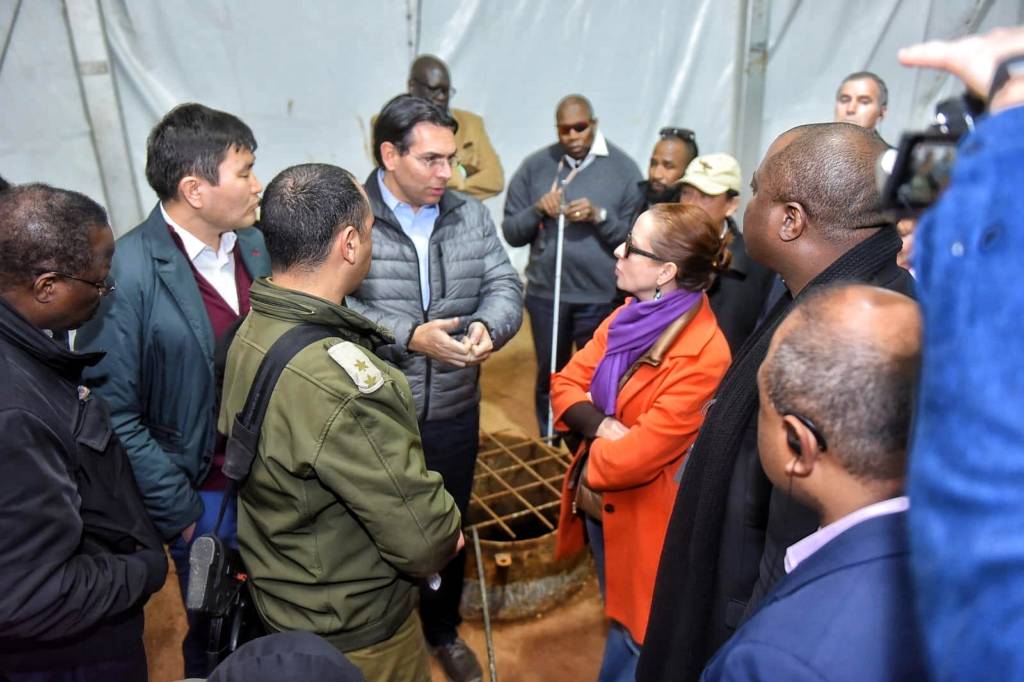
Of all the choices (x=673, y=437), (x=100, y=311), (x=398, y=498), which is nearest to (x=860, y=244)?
(x=673, y=437)

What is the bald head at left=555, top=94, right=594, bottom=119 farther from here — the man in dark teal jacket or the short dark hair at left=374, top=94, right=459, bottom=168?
the man in dark teal jacket

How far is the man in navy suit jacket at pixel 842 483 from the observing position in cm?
103

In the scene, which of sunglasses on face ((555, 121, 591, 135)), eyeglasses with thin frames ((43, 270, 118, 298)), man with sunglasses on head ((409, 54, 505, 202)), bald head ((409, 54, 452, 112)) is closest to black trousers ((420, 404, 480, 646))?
eyeglasses with thin frames ((43, 270, 118, 298))

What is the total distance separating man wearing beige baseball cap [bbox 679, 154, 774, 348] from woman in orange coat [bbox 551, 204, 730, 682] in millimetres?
1044

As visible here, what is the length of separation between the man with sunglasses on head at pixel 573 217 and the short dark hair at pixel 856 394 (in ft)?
11.3

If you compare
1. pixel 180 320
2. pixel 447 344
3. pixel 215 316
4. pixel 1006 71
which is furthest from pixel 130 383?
pixel 1006 71

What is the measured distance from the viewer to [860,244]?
70.4 inches

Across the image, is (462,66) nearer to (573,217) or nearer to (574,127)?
(574,127)

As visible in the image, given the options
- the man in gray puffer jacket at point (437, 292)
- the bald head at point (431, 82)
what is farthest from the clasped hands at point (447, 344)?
the bald head at point (431, 82)

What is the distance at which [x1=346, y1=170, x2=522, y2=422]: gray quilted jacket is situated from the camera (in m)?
2.85

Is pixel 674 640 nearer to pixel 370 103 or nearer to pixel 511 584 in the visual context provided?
pixel 511 584

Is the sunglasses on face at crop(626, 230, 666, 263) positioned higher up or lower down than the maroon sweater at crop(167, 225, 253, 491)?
higher up

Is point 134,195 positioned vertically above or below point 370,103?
below

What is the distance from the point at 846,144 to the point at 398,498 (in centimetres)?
152
